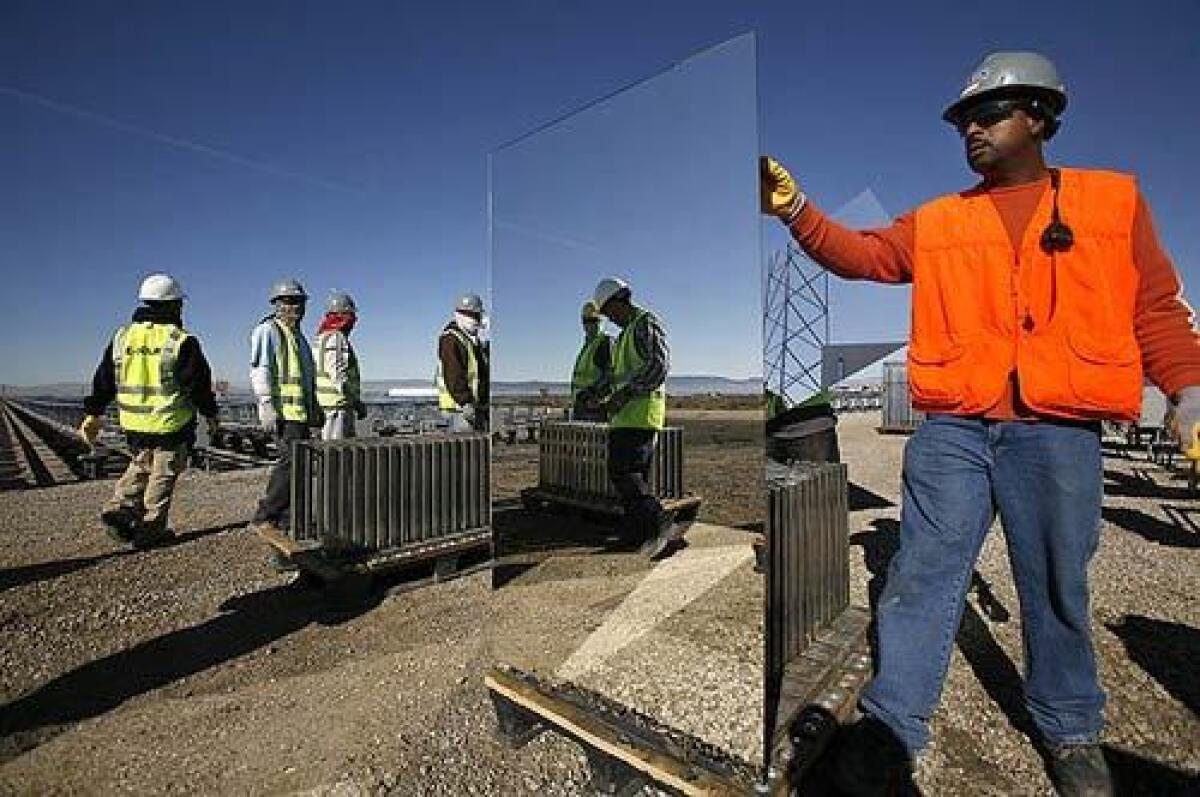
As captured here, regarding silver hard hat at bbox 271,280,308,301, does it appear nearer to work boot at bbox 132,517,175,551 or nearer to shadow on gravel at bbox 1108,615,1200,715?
work boot at bbox 132,517,175,551

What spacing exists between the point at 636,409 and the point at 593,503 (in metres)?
0.39

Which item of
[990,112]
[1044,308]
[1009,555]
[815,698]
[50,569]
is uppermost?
[990,112]

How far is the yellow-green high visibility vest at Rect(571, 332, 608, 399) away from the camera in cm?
183

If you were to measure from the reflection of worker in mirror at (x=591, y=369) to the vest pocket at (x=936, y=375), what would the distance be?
0.78 metres

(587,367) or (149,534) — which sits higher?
(587,367)

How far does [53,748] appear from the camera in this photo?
216 centimetres

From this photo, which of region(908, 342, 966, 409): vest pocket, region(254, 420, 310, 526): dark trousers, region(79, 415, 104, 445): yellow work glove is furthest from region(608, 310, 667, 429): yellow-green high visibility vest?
region(79, 415, 104, 445): yellow work glove

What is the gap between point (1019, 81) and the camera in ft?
4.55

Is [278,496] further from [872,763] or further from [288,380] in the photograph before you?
[872,763]

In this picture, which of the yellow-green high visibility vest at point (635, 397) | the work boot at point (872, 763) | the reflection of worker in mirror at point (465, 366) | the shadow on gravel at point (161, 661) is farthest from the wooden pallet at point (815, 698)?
the reflection of worker in mirror at point (465, 366)

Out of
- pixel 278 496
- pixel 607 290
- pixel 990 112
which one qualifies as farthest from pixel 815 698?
pixel 278 496

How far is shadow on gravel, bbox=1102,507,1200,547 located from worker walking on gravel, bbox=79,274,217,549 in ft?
22.0

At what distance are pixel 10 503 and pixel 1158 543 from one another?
994cm

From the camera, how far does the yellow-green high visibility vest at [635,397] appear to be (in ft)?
5.63
